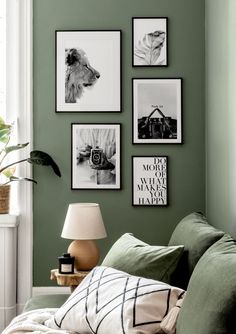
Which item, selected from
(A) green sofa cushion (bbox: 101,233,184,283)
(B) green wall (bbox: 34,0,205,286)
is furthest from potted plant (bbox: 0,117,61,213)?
(A) green sofa cushion (bbox: 101,233,184,283)

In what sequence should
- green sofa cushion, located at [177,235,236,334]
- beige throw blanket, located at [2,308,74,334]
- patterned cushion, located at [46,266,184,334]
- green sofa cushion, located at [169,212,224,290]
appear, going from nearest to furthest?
green sofa cushion, located at [177,235,236,334] → patterned cushion, located at [46,266,184,334] → beige throw blanket, located at [2,308,74,334] → green sofa cushion, located at [169,212,224,290]

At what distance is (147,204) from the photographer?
3.96 m

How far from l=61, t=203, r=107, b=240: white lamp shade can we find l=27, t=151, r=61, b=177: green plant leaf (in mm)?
467

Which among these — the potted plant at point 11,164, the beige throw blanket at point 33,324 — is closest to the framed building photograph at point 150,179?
the potted plant at point 11,164

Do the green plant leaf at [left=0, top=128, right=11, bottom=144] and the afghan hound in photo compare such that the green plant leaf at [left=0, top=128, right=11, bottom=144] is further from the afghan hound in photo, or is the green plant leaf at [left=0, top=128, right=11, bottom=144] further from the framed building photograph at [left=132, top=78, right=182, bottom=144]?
the framed building photograph at [left=132, top=78, right=182, bottom=144]

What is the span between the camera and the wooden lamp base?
349 cm

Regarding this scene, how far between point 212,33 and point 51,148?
4.39 ft

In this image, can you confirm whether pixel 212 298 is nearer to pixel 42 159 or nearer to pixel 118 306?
pixel 118 306

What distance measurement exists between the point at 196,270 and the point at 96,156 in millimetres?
1834

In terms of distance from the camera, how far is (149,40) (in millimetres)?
3945

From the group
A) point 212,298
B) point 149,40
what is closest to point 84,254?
point 149,40

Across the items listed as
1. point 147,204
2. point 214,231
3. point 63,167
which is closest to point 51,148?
point 63,167

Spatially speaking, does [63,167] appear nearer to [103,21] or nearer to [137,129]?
[137,129]

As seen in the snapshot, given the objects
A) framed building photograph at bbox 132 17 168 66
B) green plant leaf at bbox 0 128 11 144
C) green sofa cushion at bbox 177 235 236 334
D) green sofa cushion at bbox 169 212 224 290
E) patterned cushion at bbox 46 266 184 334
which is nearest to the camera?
green sofa cushion at bbox 177 235 236 334
